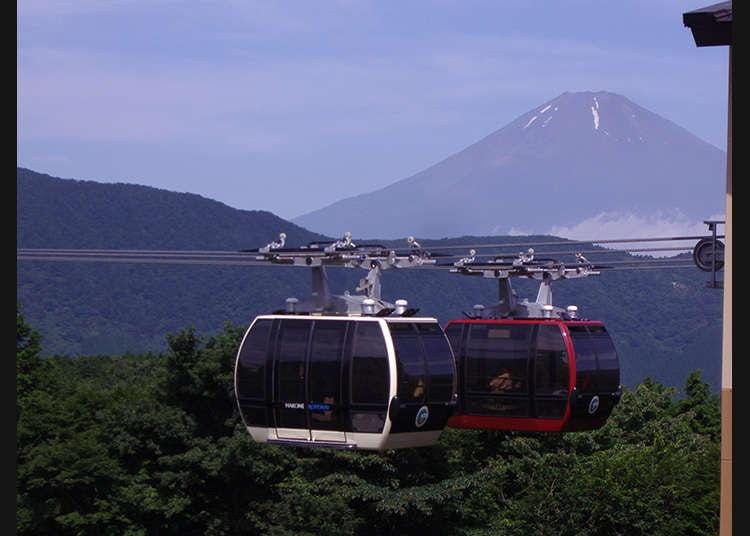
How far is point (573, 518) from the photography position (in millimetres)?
40094

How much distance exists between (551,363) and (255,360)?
163 inches

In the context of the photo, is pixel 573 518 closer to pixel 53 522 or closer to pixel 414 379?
pixel 53 522

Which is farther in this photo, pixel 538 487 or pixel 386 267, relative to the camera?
pixel 538 487

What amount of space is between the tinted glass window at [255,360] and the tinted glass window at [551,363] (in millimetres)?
3929

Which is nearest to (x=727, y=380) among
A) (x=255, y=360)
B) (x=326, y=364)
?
(x=326, y=364)

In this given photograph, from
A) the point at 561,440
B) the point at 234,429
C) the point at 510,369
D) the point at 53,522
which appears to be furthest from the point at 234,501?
the point at 510,369

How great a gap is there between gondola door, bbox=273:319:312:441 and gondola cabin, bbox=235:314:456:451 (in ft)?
0.04

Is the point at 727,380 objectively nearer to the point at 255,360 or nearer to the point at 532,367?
the point at 255,360

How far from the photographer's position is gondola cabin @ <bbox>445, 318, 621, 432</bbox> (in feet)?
74.9

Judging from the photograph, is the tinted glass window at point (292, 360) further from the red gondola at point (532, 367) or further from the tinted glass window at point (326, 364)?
the red gondola at point (532, 367)

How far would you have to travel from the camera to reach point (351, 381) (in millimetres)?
20359

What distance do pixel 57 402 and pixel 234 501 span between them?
6849mm

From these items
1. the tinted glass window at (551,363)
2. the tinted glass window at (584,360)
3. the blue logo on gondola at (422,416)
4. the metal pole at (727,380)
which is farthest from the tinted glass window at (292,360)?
the metal pole at (727,380)

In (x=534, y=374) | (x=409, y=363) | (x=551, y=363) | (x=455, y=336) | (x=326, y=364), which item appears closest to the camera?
(x=409, y=363)
